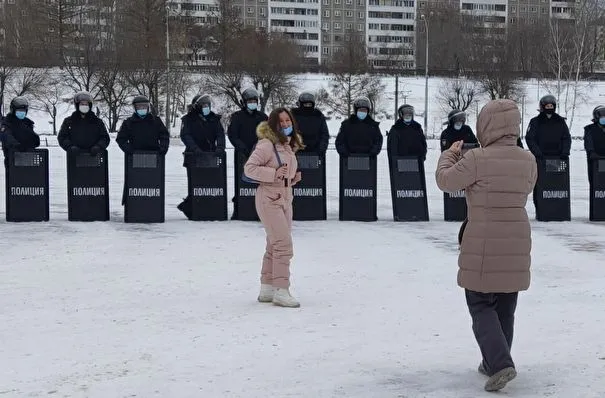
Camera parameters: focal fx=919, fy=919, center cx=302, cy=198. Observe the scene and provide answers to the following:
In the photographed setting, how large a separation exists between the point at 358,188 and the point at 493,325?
8701mm

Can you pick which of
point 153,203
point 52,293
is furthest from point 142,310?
point 153,203

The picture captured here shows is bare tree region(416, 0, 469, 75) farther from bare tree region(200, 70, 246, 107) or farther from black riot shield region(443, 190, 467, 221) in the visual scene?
black riot shield region(443, 190, 467, 221)

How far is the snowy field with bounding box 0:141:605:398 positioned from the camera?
552cm

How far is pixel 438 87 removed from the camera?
68.1 metres

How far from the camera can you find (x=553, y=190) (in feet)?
46.5

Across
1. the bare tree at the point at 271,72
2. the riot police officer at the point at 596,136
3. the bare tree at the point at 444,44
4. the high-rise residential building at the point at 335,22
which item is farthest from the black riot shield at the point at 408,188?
the high-rise residential building at the point at 335,22

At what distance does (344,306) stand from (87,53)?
165 ft

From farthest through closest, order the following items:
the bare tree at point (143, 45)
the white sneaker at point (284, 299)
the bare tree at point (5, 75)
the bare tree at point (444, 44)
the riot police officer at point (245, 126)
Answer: the bare tree at point (444, 44)
the bare tree at point (5, 75)
the bare tree at point (143, 45)
the riot police officer at point (245, 126)
the white sneaker at point (284, 299)

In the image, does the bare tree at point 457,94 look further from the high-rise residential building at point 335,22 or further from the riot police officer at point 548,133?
the riot police officer at point 548,133

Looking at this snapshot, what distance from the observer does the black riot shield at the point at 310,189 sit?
13.7 meters

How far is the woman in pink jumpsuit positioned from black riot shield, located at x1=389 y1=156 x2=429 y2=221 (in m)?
6.48

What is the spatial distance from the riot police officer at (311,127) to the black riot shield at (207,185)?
4.11 ft

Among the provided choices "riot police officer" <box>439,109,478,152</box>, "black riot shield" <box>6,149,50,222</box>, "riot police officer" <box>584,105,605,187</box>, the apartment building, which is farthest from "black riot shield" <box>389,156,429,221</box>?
the apartment building

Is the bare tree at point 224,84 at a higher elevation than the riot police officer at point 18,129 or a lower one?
higher
